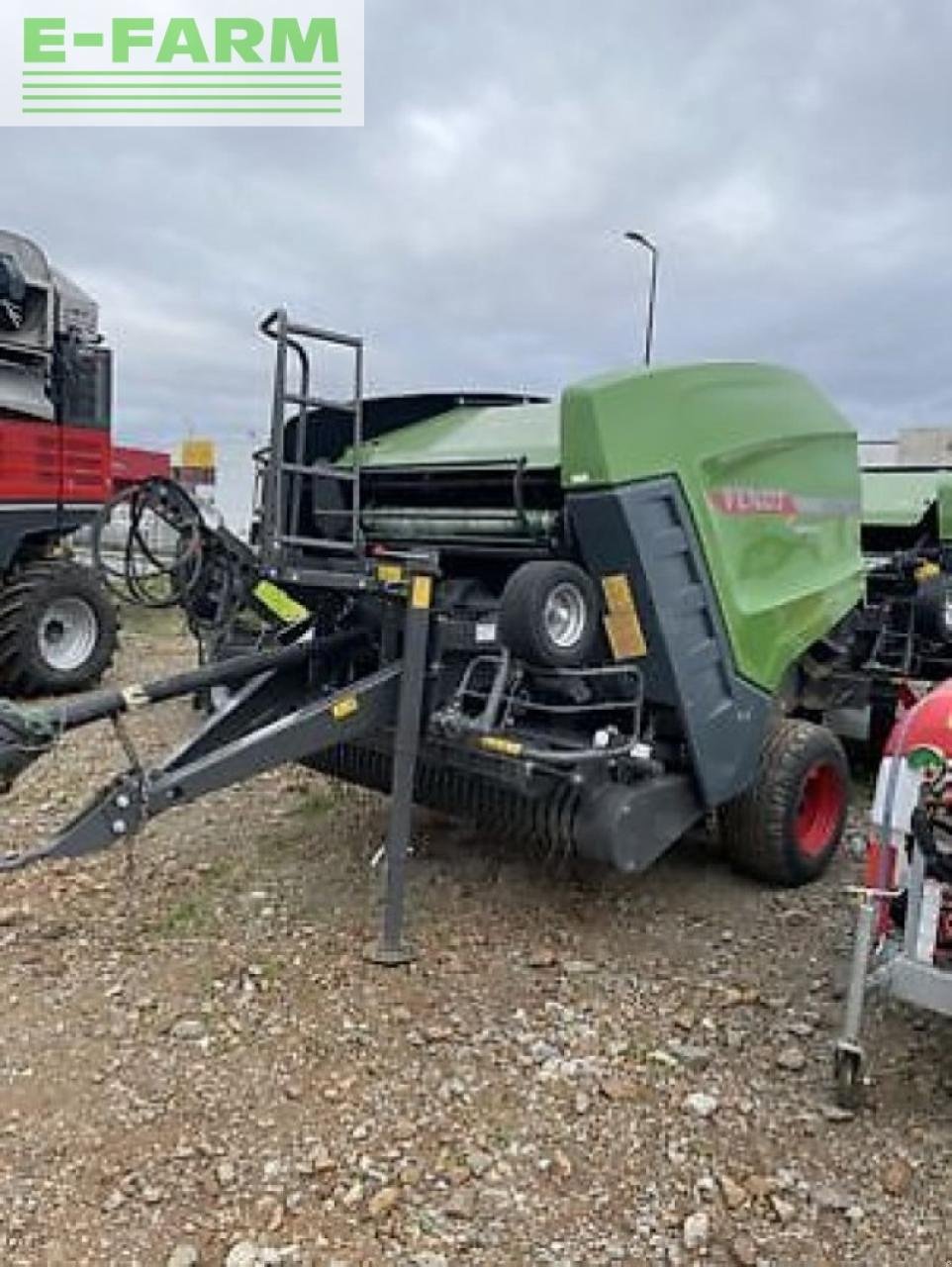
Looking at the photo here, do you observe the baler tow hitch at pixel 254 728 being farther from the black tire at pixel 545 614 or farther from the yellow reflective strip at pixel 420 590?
the black tire at pixel 545 614

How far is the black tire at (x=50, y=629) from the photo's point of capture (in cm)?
752

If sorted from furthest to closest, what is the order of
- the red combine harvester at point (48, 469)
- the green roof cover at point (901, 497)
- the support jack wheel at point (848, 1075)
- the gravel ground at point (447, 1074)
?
the red combine harvester at point (48, 469) → the green roof cover at point (901, 497) → the support jack wheel at point (848, 1075) → the gravel ground at point (447, 1074)

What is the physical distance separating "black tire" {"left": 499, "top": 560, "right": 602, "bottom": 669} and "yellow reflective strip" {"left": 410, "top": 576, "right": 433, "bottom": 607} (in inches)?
9.3

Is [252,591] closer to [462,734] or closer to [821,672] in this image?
[462,734]

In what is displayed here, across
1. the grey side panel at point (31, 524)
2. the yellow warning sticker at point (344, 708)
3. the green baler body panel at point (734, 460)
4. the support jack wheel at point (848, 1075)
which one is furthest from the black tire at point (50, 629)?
the support jack wheel at point (848, 1075)

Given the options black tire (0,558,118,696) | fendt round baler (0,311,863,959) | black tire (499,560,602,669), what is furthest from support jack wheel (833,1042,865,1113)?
black tire (0,558,118,696)

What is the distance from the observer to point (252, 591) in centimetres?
399

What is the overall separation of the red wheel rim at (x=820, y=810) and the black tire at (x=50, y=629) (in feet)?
16.2

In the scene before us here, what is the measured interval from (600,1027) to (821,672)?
6.68ft

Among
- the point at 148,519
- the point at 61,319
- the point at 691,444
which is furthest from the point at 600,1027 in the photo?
the point at 61,319

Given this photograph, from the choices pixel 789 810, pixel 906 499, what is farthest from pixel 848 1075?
pixel 906 499

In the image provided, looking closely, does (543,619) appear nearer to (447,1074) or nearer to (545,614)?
(545,614)

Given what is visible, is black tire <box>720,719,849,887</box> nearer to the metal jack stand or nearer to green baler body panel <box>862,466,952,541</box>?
the metal jack stand

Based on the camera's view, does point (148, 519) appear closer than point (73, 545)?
Yes
